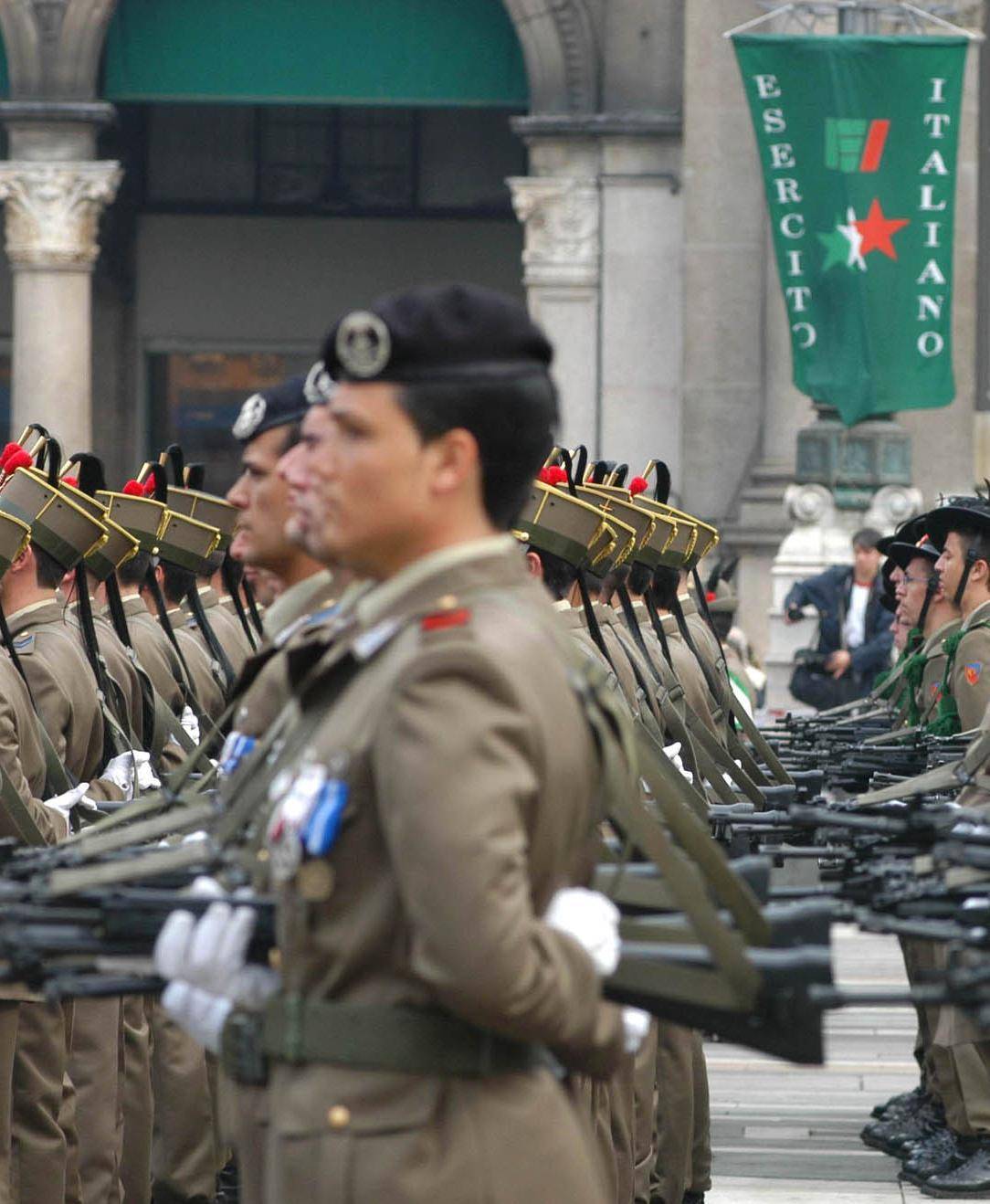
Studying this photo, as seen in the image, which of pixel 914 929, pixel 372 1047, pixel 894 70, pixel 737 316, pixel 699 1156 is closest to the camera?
pixel 372 1047

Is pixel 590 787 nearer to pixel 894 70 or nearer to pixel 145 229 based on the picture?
pixel 894 70

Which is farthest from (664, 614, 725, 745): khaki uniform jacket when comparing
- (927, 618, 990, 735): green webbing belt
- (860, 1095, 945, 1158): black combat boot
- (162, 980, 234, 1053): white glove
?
(162, 980, 234, 1053): white glove

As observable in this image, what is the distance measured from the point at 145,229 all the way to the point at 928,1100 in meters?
19.9

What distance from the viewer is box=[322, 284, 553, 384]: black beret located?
342 cm

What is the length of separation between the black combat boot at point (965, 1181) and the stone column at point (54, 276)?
49.6 ft

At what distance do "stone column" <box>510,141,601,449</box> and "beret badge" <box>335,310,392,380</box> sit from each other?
1899 cm

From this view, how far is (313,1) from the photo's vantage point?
2348 centimetres

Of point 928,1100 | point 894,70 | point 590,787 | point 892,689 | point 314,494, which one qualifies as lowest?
point 928,1100

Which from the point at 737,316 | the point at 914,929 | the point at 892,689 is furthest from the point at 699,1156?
the point at 737,316

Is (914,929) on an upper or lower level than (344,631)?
lower

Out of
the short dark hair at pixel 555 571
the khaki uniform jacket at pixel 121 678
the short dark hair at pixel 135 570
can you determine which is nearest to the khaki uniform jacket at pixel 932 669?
the short dark hair at pixel 555 571

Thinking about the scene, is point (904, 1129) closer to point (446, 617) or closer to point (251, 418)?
point (251, 418)

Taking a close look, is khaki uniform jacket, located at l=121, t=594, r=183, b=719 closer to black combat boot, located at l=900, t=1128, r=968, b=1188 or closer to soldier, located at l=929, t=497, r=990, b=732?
soldier, located at l=929, t=497, r=990, b=732

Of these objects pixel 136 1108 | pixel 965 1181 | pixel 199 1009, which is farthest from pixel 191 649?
pixel 199 1009
